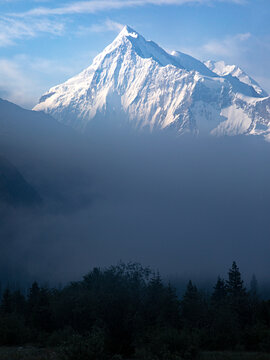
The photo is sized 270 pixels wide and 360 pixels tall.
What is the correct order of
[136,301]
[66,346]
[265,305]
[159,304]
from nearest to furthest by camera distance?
[66,346], [136,301], [159,304], [265,305]

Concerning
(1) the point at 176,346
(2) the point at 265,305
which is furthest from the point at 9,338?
(2) the point at 265,305

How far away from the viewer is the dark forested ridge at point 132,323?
107 feet

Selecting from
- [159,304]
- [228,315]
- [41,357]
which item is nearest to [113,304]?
[41,357]

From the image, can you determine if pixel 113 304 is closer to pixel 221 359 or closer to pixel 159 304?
pixel 221 359

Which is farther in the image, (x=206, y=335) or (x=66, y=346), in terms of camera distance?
(x=206, y=335)

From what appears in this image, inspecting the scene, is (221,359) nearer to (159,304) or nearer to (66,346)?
(66,346)

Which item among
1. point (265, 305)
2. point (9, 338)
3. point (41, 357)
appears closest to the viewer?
point (41, 357)

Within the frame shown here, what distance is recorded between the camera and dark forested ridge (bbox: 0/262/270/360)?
3253 centimetres

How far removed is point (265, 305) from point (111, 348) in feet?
125

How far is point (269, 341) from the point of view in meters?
44.9

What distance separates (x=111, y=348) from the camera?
3853 cm

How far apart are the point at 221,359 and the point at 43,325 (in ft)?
116

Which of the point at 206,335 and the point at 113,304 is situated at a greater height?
the point at 113,304

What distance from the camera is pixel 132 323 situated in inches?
1549
